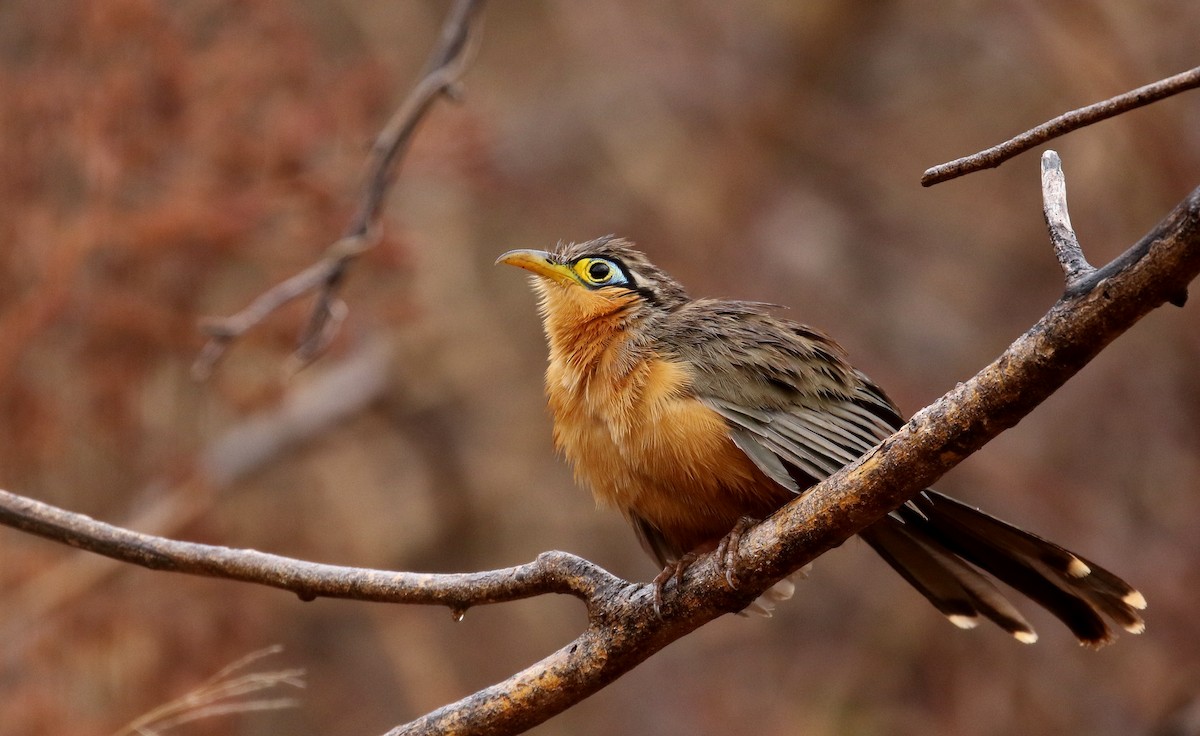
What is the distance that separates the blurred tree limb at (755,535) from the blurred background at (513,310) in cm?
331

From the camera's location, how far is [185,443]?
7.77 meters

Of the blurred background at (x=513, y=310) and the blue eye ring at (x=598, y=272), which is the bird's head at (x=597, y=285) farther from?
the blurred background at (x=513, y=310)

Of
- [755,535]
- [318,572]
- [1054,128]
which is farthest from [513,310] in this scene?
[1054,128]

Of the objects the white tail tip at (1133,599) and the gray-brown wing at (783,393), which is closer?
the white tail tip at (1133,599)

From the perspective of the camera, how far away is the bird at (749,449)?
3869 millimetres

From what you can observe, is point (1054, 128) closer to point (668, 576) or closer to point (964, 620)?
point (668, 576)

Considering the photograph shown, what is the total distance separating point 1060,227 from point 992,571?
159 centimetres

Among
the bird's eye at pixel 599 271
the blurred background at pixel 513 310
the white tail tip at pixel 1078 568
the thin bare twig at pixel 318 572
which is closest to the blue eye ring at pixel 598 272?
the bird's eye at pixel 599 271

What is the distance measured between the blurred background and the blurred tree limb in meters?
3.31

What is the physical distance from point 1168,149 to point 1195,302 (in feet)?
3.32

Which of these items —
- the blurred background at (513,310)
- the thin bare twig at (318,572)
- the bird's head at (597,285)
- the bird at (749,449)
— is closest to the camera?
the thin bare twig at (318,572)

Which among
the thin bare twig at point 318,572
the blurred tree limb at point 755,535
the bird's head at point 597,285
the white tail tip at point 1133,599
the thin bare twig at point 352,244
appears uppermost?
the thin bare twig at point 352,244

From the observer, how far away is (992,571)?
398 cm

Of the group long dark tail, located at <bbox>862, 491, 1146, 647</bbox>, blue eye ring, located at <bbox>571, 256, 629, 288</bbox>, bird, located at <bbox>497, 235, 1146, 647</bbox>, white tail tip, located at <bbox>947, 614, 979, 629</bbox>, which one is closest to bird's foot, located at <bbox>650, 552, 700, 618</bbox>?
bird, located at <bbox>497, 235, 1146, 647</bbox>
